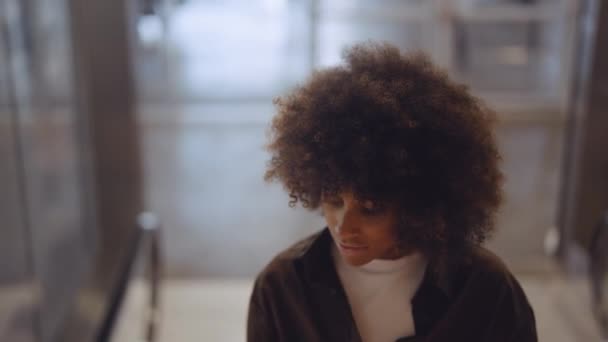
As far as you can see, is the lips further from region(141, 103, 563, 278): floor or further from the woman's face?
region(141, 103, 563, 278): floor

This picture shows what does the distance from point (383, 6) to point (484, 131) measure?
4847 mm

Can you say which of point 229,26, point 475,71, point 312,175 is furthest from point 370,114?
point 229,26

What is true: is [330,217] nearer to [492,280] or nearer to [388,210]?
[388,210]

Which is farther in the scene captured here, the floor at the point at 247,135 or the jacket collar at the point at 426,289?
the floor at the point at 247,135

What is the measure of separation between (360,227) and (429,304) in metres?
0.11

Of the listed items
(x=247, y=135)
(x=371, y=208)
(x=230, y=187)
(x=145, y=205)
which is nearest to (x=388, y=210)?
(x=371, y=208)

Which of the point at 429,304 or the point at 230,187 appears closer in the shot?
the point at 429,304

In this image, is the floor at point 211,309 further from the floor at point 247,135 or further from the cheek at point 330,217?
the cheek at point 330,217

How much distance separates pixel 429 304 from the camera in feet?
2.37

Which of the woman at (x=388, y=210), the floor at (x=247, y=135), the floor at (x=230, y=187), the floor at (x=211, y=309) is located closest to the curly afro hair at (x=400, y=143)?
the woman at (x=388, y=210)

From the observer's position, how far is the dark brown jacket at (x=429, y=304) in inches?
28.4

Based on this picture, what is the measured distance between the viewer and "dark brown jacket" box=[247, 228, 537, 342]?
720 millimetres

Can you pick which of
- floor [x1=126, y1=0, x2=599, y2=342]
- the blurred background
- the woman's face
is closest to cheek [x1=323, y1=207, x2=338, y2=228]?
the woman's face

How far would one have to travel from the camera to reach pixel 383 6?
5375mm
